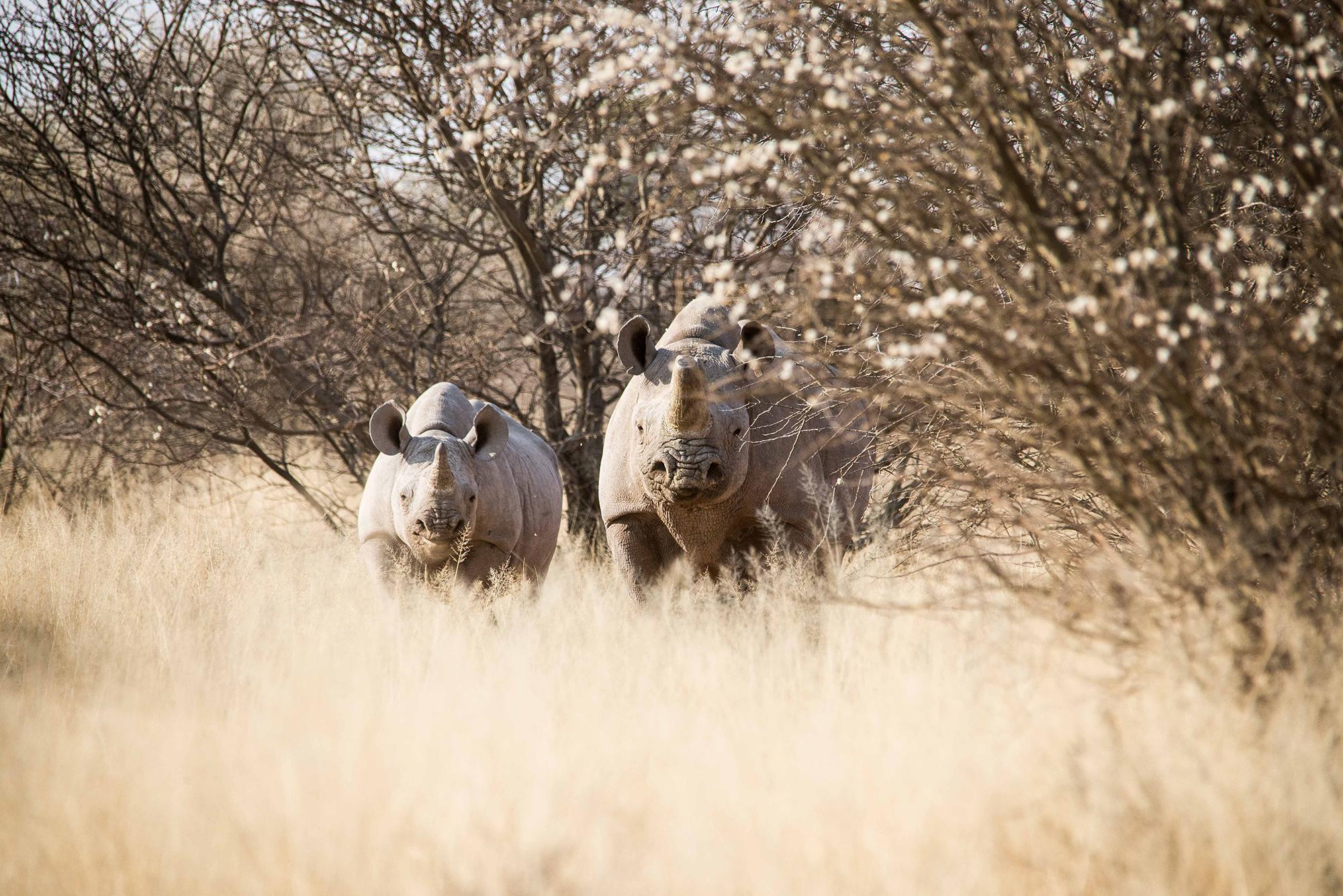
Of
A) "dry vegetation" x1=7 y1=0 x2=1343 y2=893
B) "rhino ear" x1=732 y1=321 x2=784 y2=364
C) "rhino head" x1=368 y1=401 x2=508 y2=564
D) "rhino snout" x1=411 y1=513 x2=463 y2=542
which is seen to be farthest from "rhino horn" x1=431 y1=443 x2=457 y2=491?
"rhino ear" x1=732 y1=321 x2=784 y2=364

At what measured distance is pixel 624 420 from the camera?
550 centimetres

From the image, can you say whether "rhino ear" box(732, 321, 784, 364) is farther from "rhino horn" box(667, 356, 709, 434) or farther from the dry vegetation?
the dry vegetation

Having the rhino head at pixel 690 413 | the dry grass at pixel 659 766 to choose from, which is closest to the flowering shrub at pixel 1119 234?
the dry grass at pixel 659 766

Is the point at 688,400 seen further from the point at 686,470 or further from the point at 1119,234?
the point at 1119,234

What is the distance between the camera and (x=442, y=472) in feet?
17.8

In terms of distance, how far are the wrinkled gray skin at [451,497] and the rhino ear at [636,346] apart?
923mm

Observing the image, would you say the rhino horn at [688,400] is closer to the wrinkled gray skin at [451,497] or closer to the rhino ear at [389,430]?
the wrinkled gray skin at [451,497]

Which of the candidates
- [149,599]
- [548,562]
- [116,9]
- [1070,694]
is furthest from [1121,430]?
[116,9]

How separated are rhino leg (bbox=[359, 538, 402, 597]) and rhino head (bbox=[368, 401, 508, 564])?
146 mm

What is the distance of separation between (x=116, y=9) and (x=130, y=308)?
2.21 metres

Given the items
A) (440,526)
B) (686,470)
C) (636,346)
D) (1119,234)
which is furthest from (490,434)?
(1119,234)

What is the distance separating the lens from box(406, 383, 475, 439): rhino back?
6.23 m

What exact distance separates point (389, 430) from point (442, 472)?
0.71 m

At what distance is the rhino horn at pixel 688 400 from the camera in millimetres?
4715
